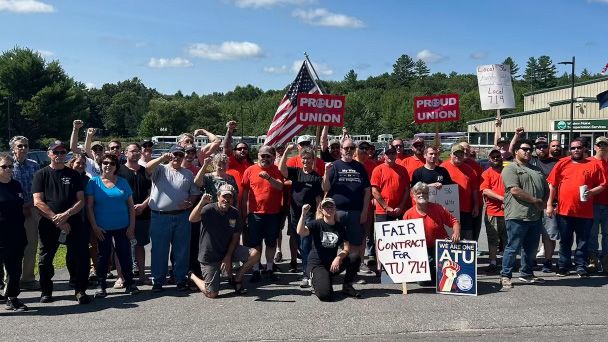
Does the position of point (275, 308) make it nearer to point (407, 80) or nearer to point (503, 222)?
point (503, 222)

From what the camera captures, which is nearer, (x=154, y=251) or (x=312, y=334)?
(x=312, y=334)

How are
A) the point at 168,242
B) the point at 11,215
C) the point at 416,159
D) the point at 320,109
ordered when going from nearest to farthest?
the point at 11,215, the point at 168,242, the point at 416,159, the point at 320,109

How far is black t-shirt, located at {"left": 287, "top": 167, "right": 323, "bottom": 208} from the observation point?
8.25 m

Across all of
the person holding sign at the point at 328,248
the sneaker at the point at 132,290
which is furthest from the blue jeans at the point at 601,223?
the sneaker at the point at 132,290

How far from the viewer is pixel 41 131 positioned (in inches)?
2350

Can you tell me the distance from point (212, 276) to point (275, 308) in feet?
3.47

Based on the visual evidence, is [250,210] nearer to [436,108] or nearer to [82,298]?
[82,298]

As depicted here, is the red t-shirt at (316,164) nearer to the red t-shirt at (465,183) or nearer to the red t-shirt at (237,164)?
the red t-shirt at (237,164)

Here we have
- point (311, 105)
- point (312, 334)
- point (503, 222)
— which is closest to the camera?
point (312, 334)

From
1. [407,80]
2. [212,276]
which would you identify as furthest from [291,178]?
[407,80]

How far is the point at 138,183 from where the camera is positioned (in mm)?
8031

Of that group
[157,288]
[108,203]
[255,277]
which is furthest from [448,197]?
[108,203]

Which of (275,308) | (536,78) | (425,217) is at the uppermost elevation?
(536,78)

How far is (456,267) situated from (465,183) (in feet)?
5.35
